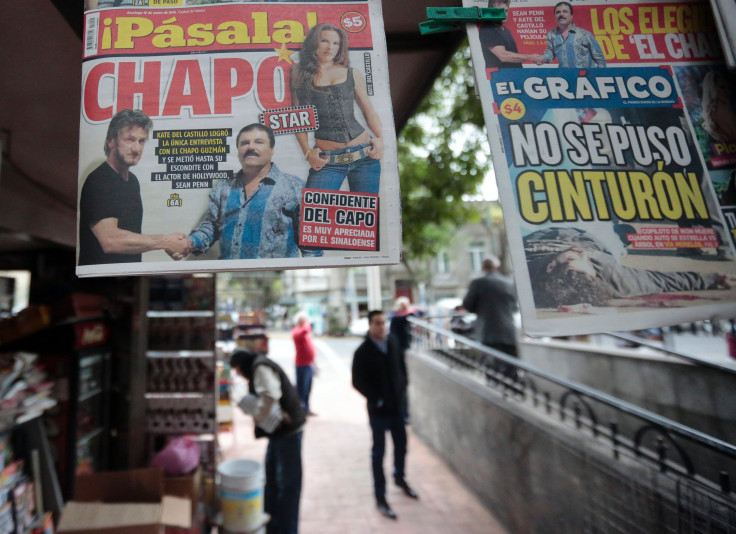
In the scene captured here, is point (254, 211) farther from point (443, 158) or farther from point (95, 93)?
point (443, 158)

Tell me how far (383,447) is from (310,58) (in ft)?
12.4

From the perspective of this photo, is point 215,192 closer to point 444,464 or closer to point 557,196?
point 557,196

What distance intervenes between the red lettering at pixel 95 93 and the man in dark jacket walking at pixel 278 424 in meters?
2.58

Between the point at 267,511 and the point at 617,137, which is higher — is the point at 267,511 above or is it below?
below

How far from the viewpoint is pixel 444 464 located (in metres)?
5.00

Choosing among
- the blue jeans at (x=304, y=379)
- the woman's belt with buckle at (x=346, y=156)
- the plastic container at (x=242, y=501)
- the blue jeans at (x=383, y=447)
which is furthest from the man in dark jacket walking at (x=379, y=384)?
the woman's belt with buckle at (x=346, y=156)

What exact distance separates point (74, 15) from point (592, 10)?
171 centimetres

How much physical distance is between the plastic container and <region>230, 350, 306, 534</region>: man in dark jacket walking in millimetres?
174

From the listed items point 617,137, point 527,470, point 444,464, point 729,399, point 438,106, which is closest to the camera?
point 617,137

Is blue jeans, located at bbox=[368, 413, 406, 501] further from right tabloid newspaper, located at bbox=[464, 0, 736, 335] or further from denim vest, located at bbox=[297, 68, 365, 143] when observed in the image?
denim vest, located at bbox=[297, 68, 365, 143]

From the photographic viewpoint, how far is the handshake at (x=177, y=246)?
1063 mm

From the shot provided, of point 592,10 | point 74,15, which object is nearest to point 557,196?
point 592,10

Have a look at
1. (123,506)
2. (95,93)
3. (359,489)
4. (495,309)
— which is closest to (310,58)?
(95,93)

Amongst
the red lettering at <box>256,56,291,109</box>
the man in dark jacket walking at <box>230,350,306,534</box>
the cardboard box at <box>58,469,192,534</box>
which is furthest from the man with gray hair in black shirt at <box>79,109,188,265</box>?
the man in dark jacket walking at <box>230,350,306,534</box>
